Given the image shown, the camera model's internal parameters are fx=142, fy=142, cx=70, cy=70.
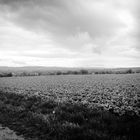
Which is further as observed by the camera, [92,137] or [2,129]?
[2,129]

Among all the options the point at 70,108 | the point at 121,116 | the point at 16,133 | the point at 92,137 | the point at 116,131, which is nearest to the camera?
the point at 92,137

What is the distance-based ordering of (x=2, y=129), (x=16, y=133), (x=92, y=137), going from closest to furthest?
1. (x=92, y=137)
2. (x=16, y=133)
3. (x=2, y=129)

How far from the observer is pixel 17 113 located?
27.0 feet

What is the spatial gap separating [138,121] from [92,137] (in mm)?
2232

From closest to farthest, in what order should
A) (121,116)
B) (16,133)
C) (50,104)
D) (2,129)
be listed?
(16,133) → (2,129) → (121,116) → (50,104)

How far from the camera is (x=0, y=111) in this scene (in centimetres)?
870

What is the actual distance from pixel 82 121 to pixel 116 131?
161 cm

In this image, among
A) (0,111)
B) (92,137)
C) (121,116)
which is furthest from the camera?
(0,111)

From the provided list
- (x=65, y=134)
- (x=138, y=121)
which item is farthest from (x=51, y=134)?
(x=138, y=121)

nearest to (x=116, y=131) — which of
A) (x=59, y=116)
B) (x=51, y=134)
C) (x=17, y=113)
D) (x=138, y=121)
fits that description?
(x=138, y=121)

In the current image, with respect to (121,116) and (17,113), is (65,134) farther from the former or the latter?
(17,113)

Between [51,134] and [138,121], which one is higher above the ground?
[138,121]

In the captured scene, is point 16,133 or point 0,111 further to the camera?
point 0,111

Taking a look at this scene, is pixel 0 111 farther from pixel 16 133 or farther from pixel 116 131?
pixel 116 131
